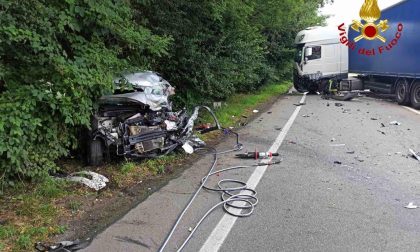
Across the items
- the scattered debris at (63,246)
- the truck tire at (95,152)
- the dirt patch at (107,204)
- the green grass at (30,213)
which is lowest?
the dirt patch at (107,204)

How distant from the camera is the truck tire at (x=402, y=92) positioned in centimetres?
1855

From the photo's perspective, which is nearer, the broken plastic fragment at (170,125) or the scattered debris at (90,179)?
the scattered debris at (90,179)

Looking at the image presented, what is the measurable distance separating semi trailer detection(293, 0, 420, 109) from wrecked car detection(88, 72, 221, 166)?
1284 cm

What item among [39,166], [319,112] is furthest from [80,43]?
[319,112]

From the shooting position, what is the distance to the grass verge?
4566 millimetres

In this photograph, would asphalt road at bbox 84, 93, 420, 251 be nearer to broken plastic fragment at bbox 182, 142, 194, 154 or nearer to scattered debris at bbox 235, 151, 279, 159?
scattered debris at bbox 235, 151, 279, 159

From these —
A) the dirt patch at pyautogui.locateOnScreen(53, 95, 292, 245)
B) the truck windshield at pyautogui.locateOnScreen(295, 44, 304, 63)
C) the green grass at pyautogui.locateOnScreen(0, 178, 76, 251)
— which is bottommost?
the dirt patch at pyautogui.locateOnScreen(53, 95, 292, 245)

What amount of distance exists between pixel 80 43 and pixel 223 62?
6943mm

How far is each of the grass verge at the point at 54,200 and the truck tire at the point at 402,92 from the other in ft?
44.7

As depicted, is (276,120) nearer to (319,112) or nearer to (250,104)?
(319,112)

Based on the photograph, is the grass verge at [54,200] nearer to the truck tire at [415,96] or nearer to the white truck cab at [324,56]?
the truck tire at [415,96]

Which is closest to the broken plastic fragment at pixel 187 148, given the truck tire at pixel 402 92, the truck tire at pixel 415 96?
the truck tire at pixel 415 96

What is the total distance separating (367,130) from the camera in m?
11.8

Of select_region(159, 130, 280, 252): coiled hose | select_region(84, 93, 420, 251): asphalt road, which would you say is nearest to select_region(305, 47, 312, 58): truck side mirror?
select_region(84, 93, 420, 251): asphalt road
